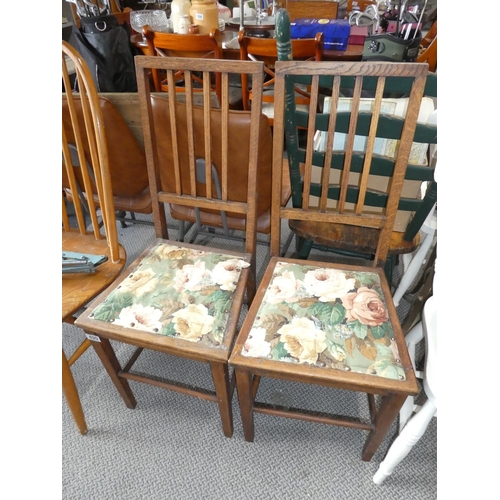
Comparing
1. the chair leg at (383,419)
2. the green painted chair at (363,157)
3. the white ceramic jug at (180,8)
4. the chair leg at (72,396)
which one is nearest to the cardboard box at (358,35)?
the white ceramic jug at (180,8)

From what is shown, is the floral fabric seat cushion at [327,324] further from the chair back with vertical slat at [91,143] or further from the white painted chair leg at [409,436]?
the chair back with vertical slat at [91,143]

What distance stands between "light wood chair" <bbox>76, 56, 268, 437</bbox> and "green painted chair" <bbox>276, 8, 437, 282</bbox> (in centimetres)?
14

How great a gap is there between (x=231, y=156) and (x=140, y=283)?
48 cm

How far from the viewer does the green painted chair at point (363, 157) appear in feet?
2.89

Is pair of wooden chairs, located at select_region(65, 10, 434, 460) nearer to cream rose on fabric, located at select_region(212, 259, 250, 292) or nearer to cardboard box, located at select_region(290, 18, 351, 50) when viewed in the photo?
cream rose on fabric, located at select_region(212, 259, 250, 292)

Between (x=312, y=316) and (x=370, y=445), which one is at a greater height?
(x=312, y=316)

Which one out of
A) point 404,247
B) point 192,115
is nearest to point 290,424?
point 404,247

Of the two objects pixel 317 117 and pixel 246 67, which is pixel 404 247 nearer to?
pixel 317 117

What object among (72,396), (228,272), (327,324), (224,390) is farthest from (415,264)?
(72,396)

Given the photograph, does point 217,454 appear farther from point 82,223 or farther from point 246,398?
point 82,223

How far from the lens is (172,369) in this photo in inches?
52.2

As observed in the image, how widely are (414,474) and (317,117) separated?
1050 mm

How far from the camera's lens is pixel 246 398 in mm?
939

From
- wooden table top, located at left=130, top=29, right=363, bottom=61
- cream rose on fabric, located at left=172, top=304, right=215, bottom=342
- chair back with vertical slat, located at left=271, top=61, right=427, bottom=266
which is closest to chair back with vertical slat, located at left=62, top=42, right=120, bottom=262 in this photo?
cream rose on fabric, located at left=172, top=304, right=215, bottom=342
